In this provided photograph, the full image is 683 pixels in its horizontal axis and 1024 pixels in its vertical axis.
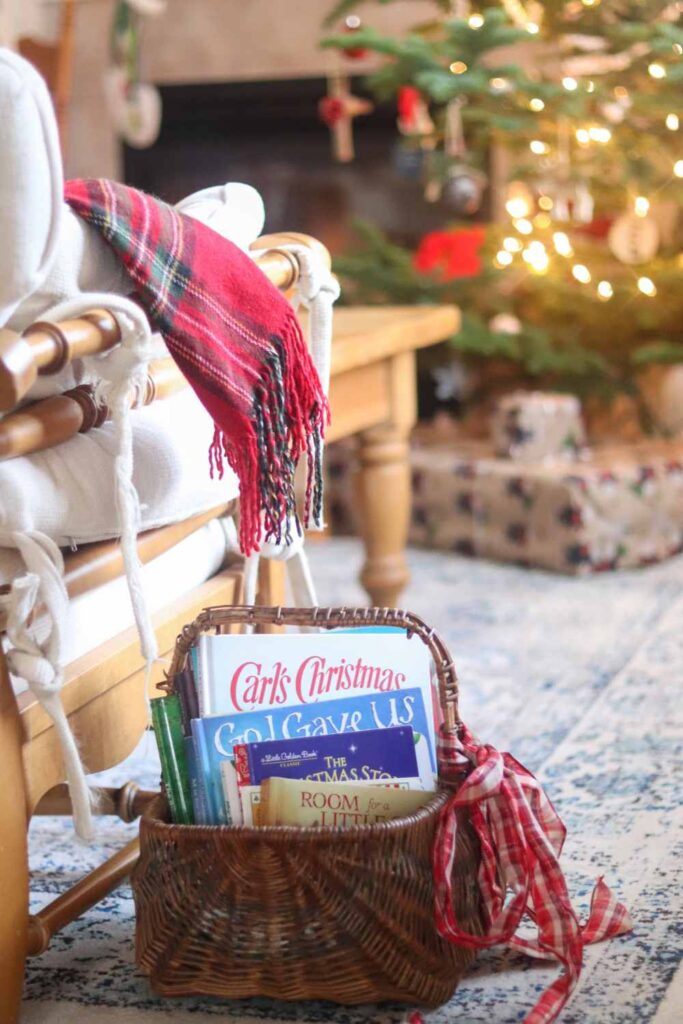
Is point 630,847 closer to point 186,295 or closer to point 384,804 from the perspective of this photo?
point 384,804

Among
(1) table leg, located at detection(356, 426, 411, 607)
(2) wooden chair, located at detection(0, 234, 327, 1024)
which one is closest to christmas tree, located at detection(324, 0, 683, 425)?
(1) table leg, located at detection(356, 426, 411, 607)

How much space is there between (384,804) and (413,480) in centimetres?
184

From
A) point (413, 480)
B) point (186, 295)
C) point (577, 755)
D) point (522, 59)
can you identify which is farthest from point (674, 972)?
point (522, 59)

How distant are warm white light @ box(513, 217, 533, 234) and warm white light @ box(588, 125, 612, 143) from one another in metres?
0.26

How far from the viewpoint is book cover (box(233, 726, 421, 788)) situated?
1146 millimetres

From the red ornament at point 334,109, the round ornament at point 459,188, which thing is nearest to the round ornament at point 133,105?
the red ornament at point 334,109

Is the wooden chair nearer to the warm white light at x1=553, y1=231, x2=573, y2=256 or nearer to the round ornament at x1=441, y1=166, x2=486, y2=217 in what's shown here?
the round ornament at x1=441, y1=166, x2=486, y2=217

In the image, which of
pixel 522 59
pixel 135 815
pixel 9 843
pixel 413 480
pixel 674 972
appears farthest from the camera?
pixel 522 59

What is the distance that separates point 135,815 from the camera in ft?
4.77

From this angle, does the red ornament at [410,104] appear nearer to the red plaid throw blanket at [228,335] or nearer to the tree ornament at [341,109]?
the tree ornament at [341,109]

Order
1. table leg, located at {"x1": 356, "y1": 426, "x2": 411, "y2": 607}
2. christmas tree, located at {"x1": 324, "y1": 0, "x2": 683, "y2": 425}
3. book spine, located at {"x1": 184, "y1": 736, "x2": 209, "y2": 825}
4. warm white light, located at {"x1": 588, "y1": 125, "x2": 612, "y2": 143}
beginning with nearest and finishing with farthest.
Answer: book spine, located at {"x1": 184, "y1": 736, "x2": 209, "y2": 825}
table leg, located at {"x1": 356, "y1": 426, "x2": 411, "y2": 607}
christmas tree, located at {"x1": 324, "y1": 0, "x2": 683, "y2": 425}
warm white light, located at {"x1": 588, "y1": 125, "x2": 612, "y2": 143}

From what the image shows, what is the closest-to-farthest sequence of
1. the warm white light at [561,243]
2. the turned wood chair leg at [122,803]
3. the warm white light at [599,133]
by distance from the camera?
the turned wood chair leg at [122,803]
the warm white light at [599,133]
the warm white light at [561,243]

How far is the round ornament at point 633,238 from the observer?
2.81m

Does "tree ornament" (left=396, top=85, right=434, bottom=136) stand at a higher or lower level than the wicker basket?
higher
